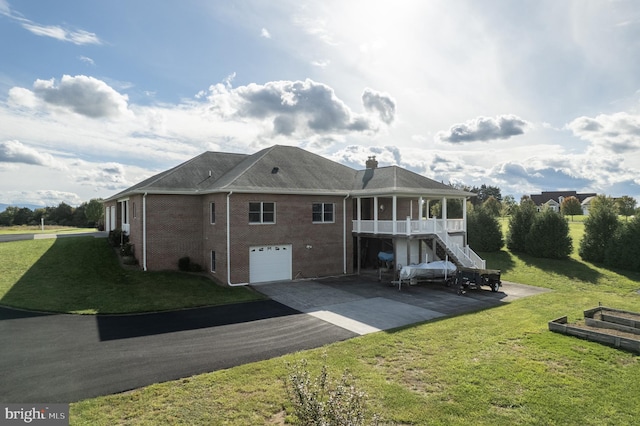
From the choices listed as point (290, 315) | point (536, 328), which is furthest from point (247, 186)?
point (536, 328)

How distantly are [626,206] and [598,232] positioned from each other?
4111 centimetres

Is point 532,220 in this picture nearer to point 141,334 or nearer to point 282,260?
point 282,260

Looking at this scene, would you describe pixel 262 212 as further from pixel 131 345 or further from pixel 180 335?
pixel 131 345

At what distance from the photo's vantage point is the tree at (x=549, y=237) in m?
26.6

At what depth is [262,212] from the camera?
20031 mm

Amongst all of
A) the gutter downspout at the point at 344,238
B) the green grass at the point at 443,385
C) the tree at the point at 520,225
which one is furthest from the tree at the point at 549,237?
the green grass at the point at 443,385

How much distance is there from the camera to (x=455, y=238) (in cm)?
2272

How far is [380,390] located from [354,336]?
3.75m

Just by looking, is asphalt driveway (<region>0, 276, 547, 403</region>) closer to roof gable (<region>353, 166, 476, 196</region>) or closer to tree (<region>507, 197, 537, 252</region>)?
roof gable (<region>353, 166, 476, 196</region>)

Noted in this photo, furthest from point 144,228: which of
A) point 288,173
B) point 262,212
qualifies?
point 288,173

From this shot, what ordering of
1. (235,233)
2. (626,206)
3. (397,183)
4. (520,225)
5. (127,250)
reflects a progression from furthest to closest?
(626,206) < (520,225) < (127,250) < (397,183) < (235,233)

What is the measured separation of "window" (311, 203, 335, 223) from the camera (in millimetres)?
21938

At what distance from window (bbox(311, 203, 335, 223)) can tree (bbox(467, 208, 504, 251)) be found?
15.2 m

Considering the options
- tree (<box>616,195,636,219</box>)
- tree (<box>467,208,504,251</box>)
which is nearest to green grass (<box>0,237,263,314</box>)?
tree (<box>467,208,504,251</box>)
